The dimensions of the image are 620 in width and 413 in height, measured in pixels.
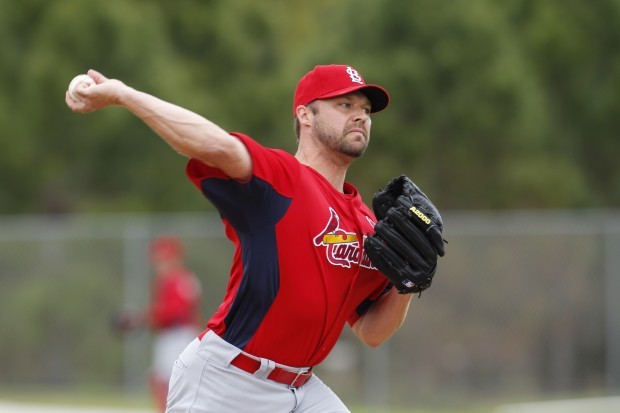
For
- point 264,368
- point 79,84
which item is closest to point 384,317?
point 264,368

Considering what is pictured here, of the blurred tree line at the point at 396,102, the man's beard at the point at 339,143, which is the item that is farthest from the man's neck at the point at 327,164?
the blurred tree line at the point at 396,102

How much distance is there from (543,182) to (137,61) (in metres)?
6.82

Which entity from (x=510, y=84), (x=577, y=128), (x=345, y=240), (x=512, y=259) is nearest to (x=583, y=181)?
(x=577, y=128)

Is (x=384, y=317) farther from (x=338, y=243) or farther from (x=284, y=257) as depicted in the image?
(x=284, y=257)

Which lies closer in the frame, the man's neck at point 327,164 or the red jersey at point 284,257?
the red jersey at point 284,257

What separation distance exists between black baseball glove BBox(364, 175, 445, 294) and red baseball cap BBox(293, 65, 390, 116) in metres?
0.49

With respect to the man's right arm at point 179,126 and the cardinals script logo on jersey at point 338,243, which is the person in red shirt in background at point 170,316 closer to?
the cardinals script logo on jersey at point 338,243

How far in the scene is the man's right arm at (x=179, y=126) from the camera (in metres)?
4.21

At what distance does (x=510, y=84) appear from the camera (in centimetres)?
1620

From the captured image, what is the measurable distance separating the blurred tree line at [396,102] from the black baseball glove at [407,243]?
11522 mm

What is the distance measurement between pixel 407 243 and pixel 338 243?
295 millimetres

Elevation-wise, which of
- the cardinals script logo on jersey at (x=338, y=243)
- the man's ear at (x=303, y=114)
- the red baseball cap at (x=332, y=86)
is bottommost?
the cardinals script logo on jersey at (x=338, y=243)

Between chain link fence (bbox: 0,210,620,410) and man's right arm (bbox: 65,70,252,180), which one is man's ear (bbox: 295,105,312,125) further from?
chain link fence (bbox: 0,210,620,410)

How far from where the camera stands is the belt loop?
476 centimetres
